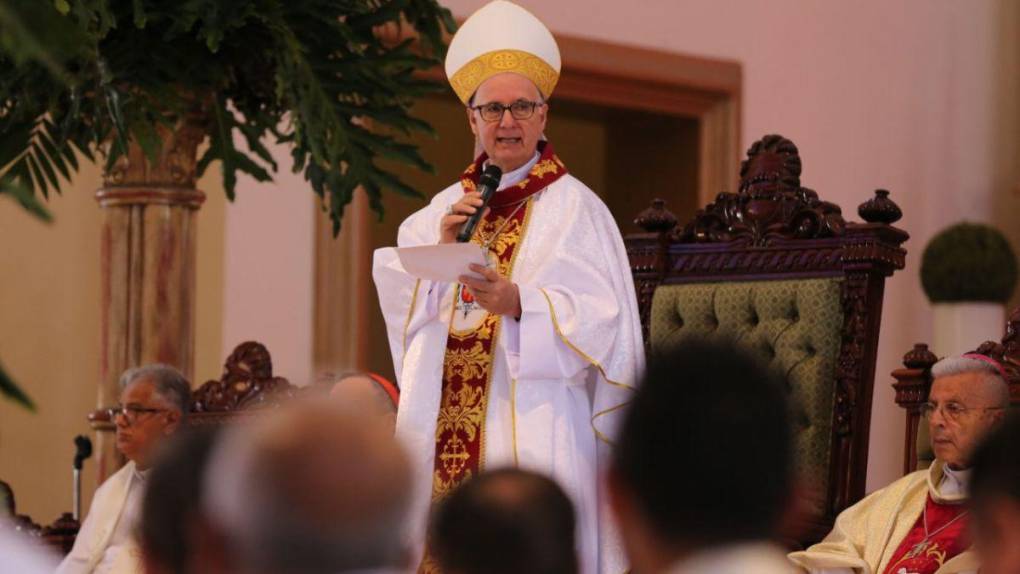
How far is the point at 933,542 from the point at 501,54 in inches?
62.1

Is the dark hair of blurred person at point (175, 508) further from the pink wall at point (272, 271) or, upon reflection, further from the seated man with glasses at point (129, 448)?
the pink wall at point (272, 271)

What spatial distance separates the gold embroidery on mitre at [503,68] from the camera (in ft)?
13.9

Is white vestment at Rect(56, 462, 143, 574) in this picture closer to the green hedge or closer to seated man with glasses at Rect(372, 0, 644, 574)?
seated man with glasses at Rect(372, 0, 644, 574)

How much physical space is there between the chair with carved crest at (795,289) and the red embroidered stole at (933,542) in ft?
0.86

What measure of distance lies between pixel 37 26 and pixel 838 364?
345 cm

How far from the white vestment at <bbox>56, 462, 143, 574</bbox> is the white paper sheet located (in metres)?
1.98

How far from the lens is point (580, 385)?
4.16m

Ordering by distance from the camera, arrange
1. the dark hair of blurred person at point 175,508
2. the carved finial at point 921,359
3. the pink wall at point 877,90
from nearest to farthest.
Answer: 1. the dark hair of blurred person at point 175,508
2. the carved finial at point 921,359
3. the pink wall at point 877,90

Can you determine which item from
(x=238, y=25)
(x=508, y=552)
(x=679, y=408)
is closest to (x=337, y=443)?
(x=508, y=552)

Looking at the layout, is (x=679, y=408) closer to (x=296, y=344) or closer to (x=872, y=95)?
(x=296, y=344)

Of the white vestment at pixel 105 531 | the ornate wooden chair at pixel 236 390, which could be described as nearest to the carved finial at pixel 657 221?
the ornate wooden chair at pixel 236 390

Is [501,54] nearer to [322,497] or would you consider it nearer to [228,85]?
[228,85]

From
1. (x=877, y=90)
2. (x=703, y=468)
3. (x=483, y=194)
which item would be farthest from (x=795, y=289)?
(x=877, y=90)

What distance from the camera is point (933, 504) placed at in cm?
433
